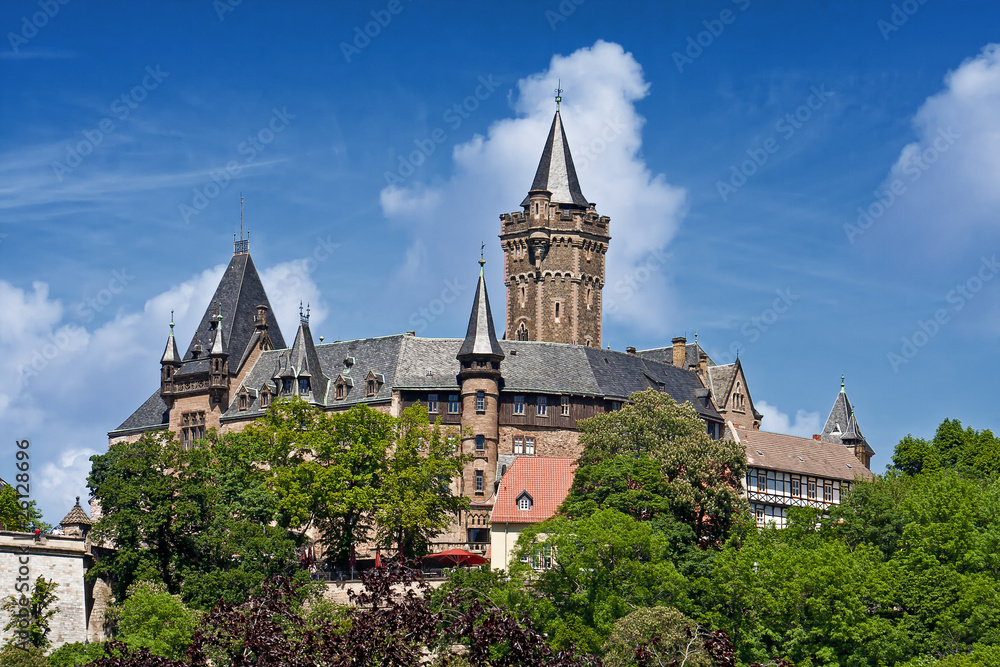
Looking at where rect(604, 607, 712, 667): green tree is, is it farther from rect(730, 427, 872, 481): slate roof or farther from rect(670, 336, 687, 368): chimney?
rect(670, 336, 687, 368): chimney

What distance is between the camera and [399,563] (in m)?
30.3

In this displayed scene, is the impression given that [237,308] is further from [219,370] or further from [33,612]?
[33,612]

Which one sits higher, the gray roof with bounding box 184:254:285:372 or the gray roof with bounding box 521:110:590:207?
the gray roof with bounding box 521:110:590:207

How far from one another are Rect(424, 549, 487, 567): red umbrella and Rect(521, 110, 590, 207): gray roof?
33.3 metres

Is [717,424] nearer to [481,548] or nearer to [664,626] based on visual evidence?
[481,548]

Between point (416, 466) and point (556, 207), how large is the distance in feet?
101

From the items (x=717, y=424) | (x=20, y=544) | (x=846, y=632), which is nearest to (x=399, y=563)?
(x=846, y=632)

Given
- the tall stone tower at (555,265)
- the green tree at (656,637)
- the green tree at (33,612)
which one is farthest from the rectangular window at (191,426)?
the green tree at (656,637)

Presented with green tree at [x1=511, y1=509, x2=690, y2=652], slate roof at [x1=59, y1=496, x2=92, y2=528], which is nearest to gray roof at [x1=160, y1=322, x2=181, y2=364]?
slate roof at [x1=59, y1=496, x2=92, y2=528]

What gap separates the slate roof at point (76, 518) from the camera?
77688mm

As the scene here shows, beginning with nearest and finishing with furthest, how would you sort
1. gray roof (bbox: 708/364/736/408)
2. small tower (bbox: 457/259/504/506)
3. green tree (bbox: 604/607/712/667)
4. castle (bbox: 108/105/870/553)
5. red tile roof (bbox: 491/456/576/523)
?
1. green tree (bbox: 604/607/712/667)
2. red tile roof (bbox: 491/456/576/523)
3. small tower (bbox: 457/259/504/506)
4. castle (bbox: 108/105/870/553)
5. gray roof (bbox: 708/364/736/408)

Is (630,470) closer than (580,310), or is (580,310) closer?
(630,470)

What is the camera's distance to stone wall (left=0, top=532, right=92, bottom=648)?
2625 inches

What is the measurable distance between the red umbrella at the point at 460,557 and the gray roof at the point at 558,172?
3332cm
